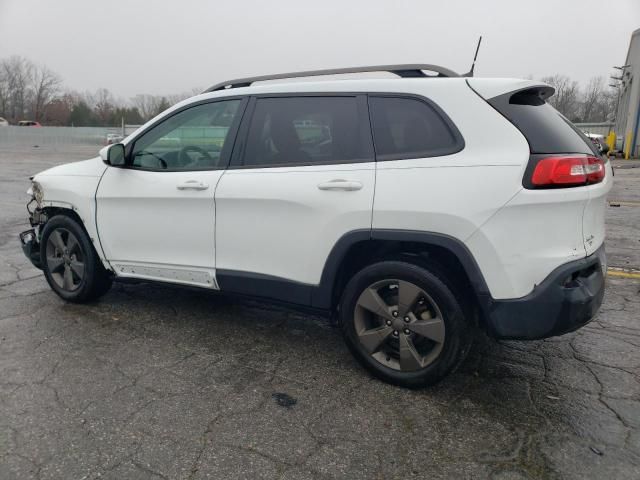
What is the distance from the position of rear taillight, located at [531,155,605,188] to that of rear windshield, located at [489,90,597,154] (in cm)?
7

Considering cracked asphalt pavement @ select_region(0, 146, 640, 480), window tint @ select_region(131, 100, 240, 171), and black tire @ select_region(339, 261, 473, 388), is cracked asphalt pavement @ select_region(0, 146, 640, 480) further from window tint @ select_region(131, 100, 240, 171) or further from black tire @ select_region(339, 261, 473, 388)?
window tint @ select_region(131, 100, 240, 171)

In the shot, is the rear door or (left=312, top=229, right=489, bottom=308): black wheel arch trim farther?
the rear door

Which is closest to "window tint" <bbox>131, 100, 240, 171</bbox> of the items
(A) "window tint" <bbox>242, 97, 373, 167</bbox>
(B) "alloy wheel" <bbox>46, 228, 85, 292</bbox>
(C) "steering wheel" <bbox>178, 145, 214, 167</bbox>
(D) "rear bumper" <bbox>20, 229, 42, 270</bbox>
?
(C) "steering wheel" <bbox>178, 145, 214, 167</bbox>

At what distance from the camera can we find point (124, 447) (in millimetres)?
2398

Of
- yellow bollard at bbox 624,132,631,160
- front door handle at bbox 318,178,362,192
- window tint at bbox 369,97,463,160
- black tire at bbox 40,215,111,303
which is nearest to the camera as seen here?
window tint at bbox 369,97,463,160

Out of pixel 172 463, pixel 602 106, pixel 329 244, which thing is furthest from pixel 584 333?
pixel 602 106

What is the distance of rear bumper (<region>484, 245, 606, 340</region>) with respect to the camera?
8.25 feet

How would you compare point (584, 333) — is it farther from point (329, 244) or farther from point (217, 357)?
point (217, 357)

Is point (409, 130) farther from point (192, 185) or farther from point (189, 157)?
point (189, 157)

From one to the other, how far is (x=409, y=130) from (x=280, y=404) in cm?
171

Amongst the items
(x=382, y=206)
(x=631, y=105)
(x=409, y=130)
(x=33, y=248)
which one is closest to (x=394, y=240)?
(x=382, y=206)

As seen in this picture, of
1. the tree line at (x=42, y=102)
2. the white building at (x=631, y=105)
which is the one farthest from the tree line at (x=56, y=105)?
the white building at (x=631, y=105)

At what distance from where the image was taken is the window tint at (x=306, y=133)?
120 inches

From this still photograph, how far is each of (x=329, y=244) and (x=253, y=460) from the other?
4.12 ft
